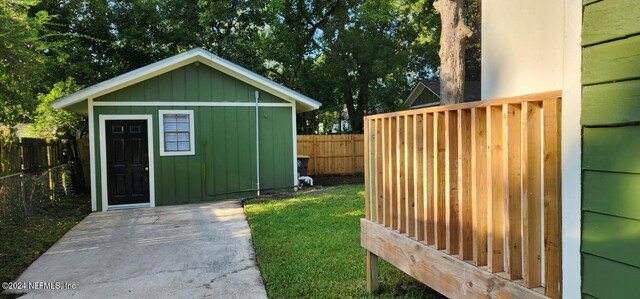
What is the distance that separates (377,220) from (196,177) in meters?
7.09

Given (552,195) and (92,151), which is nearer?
(552,195)

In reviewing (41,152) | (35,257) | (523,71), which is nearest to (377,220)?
(523,71)

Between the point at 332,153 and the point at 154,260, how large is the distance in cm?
1101

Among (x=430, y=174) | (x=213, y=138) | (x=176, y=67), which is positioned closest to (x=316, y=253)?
(x=430, y=174)

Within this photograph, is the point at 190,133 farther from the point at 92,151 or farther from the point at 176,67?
the point at 92,151

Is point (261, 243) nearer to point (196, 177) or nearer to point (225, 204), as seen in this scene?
point (225, 204)

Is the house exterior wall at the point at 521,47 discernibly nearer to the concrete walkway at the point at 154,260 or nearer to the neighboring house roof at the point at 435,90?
the concrete walkway at the point at 154,260

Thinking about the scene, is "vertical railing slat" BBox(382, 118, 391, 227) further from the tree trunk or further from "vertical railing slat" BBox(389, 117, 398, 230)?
the tree trunk

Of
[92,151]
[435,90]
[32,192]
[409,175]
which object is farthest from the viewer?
[435,90]

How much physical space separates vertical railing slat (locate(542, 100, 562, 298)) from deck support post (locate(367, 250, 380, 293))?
190cm

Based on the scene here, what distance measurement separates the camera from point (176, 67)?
945cm

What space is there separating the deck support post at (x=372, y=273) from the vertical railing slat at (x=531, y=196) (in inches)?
70.5

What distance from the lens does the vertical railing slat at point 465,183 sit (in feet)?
7.43

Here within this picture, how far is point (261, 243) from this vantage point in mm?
5395
